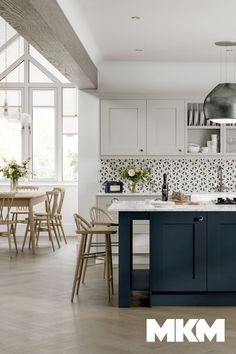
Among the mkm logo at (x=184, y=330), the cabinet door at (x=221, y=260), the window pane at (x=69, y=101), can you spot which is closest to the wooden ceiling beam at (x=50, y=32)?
the cabinet door at (x=221, y=260)

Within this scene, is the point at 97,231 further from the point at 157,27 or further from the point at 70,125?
the point at 70,125

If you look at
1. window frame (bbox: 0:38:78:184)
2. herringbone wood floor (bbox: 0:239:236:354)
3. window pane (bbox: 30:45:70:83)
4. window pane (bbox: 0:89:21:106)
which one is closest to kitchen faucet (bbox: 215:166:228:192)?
herringbone wood floor (bbox: 0:239:236:354)

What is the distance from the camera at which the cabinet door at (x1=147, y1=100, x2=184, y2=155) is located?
30.2ft

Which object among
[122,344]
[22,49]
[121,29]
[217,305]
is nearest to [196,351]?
[122,344]

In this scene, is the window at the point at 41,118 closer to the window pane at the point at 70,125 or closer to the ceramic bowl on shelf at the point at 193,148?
the window pane at the point at 70,125

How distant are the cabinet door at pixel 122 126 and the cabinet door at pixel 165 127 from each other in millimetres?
101

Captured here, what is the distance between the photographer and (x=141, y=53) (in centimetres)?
850

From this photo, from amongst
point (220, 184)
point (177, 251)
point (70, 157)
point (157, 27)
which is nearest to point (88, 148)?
point (220, 184)

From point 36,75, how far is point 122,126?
3.06 metres

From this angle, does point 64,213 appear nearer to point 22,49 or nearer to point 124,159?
point 124,159

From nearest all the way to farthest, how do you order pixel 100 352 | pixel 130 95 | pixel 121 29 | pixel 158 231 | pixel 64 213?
pixel 100 352, pixel 158 231, pixel 121 29, pixel 130 95, pixel 64 213

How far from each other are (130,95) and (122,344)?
5.17 meters

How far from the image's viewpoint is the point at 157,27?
6.91 m

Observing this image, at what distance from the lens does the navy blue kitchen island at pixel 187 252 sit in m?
5.84
